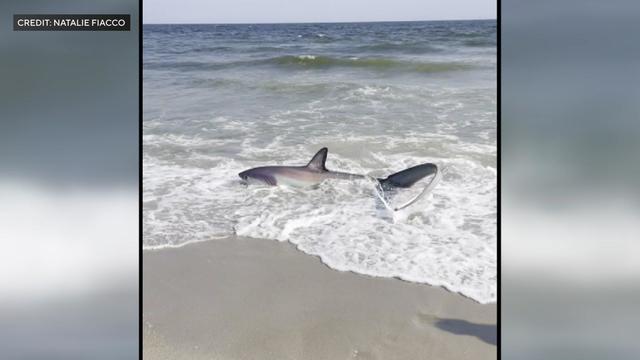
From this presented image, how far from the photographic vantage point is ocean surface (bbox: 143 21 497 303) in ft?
6.50

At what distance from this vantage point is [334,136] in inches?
106

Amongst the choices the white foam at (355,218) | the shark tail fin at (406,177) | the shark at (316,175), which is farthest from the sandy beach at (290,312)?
the shark tail fin at (406,177)

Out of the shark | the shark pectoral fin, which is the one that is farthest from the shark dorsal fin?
the shark pectoral fin

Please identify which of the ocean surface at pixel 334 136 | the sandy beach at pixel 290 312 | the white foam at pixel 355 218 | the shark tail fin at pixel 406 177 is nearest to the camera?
the sandy beach at pixel 290 312

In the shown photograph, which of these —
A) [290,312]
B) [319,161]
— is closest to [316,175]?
[319,161]

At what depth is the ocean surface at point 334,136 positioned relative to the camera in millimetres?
1981

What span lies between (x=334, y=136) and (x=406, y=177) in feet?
1.86

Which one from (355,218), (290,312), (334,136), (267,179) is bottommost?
(290,312)

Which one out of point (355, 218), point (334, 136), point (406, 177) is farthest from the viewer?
point (334, 136)

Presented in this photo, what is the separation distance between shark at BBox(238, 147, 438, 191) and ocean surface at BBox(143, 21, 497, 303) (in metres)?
0.04

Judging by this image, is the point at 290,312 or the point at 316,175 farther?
the point at 316,175

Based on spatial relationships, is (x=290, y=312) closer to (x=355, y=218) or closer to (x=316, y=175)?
(x=355, y=218)

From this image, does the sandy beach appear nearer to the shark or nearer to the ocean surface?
the ocean surface

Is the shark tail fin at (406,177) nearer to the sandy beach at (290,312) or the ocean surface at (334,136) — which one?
the ocean surface at (334,136)
